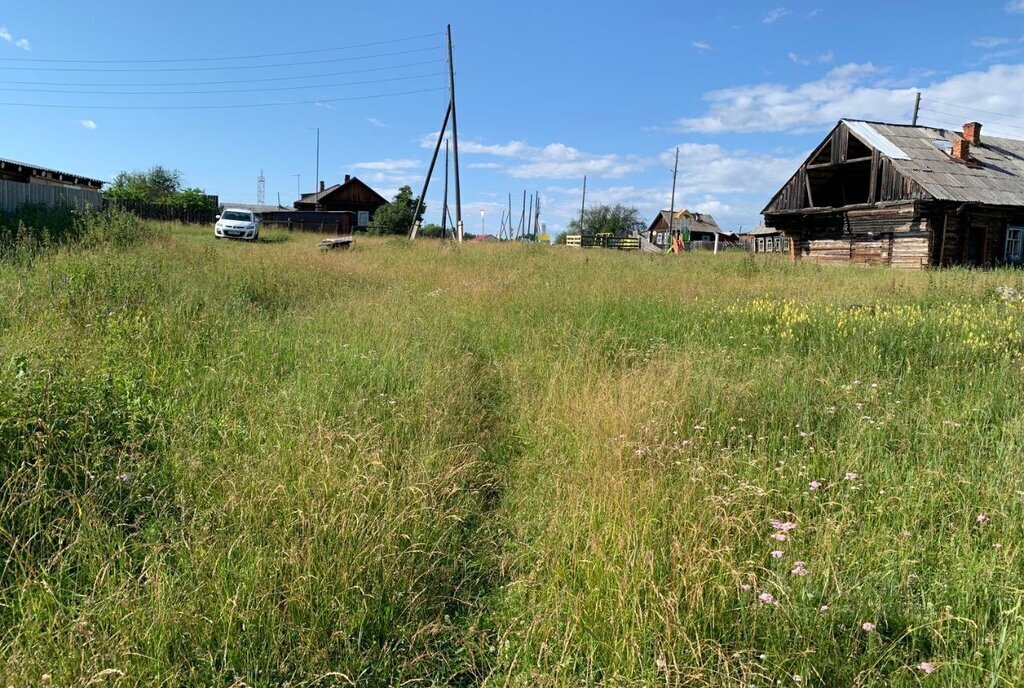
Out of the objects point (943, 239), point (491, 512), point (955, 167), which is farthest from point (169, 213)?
point (955, 167)

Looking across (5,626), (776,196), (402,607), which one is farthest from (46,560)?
(776,196)

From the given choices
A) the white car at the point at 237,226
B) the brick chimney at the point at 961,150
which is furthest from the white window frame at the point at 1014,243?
the white car at the point at 237,226

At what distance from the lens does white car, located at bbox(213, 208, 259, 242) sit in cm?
2606

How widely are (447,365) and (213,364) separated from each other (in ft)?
6.42

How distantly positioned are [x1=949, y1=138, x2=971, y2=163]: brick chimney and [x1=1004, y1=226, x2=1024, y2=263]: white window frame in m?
3.39

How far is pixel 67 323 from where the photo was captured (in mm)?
5223

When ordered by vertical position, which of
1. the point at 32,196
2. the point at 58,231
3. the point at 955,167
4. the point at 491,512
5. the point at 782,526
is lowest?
the point at 491,512

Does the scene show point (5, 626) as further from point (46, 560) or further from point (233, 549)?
point (233, 549)

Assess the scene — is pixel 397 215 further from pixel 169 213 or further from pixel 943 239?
pixel 943 239

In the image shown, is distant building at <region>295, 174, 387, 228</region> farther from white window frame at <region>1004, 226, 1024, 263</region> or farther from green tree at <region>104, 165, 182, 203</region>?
white window frame at <region>1004, 226, 1024, 263</region>

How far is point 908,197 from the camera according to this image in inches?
828

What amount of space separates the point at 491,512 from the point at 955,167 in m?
27.7

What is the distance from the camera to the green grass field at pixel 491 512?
2014 millimetres

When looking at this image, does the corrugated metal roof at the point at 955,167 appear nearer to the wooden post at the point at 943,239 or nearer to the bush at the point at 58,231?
the wooden post at the point at 943,239
